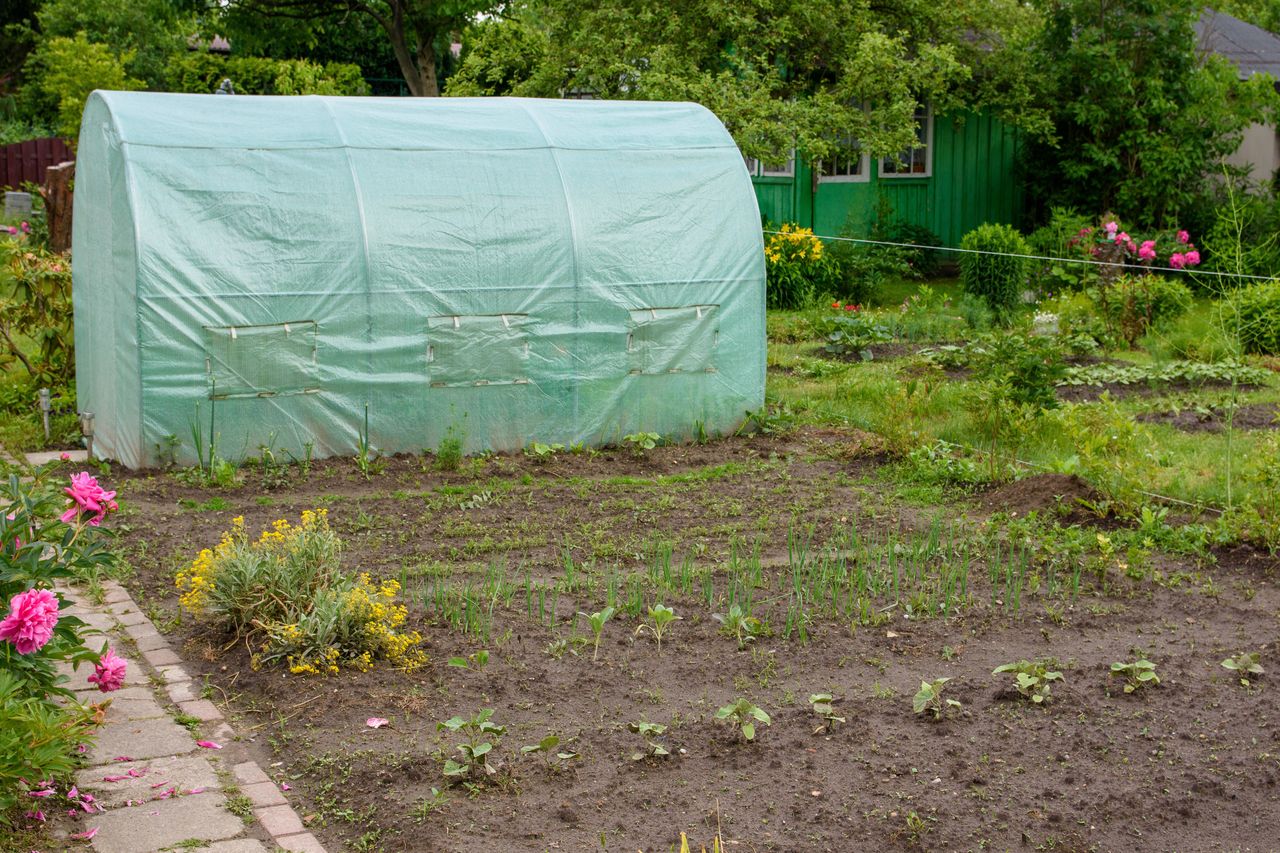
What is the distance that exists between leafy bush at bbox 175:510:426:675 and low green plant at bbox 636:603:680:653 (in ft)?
3.16

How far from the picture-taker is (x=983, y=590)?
6.21m

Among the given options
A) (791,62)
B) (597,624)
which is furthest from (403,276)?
(791,62)

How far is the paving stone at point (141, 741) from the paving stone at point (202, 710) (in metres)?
0.10

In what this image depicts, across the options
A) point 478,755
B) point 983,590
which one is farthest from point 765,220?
point 478,755

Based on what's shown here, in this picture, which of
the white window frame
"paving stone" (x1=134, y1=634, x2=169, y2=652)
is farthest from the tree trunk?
the white window frame

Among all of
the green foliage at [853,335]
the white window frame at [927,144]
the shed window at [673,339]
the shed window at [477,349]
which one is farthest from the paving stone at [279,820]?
the white window frame at [927,144]

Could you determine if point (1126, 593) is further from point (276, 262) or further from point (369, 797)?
point (276, 262)

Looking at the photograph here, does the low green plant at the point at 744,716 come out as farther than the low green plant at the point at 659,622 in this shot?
No

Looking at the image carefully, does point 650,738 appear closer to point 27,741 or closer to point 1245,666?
point 27,741

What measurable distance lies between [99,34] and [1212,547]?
3015cm

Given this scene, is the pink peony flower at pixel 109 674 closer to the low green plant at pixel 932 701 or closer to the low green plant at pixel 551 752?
the low green plant at pixel 551 752

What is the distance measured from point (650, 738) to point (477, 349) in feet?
16.1

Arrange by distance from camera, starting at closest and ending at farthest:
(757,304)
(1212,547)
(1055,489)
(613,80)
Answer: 1. (1212,547)
2. (1055,489)
3. (757,304)
4. (613,80)

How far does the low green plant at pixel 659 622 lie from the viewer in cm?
536
